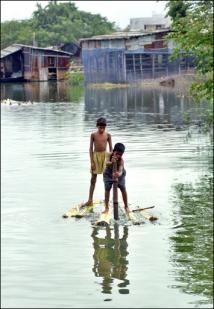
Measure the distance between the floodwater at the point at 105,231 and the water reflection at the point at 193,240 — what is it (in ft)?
0.04

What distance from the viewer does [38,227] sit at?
10.4m

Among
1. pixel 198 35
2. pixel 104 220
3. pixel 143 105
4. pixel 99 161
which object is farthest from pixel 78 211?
pixel 143 105

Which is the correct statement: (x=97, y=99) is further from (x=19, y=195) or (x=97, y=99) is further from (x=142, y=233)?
(x=142, y=233)

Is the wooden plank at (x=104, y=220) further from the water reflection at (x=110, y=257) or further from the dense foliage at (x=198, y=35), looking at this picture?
the dense foliage at (x=198, y=35)

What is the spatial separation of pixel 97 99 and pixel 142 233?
114 feet

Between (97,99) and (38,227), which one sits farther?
(97,99)

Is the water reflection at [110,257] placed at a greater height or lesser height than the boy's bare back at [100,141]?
lesser

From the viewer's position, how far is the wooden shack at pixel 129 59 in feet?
187

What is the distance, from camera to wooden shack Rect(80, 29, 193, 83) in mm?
57062

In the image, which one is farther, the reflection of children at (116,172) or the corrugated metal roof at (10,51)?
the corrugated metal roof at (10,51)

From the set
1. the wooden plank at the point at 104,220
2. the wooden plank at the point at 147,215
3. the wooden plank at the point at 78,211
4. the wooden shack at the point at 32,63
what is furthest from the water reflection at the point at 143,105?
the wooden plank at the point at 104,220

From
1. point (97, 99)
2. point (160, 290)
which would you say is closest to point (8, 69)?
point (97, 99)

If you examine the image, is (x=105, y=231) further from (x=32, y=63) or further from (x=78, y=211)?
(x=32, y=63)

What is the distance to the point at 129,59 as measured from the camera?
5862 cm
